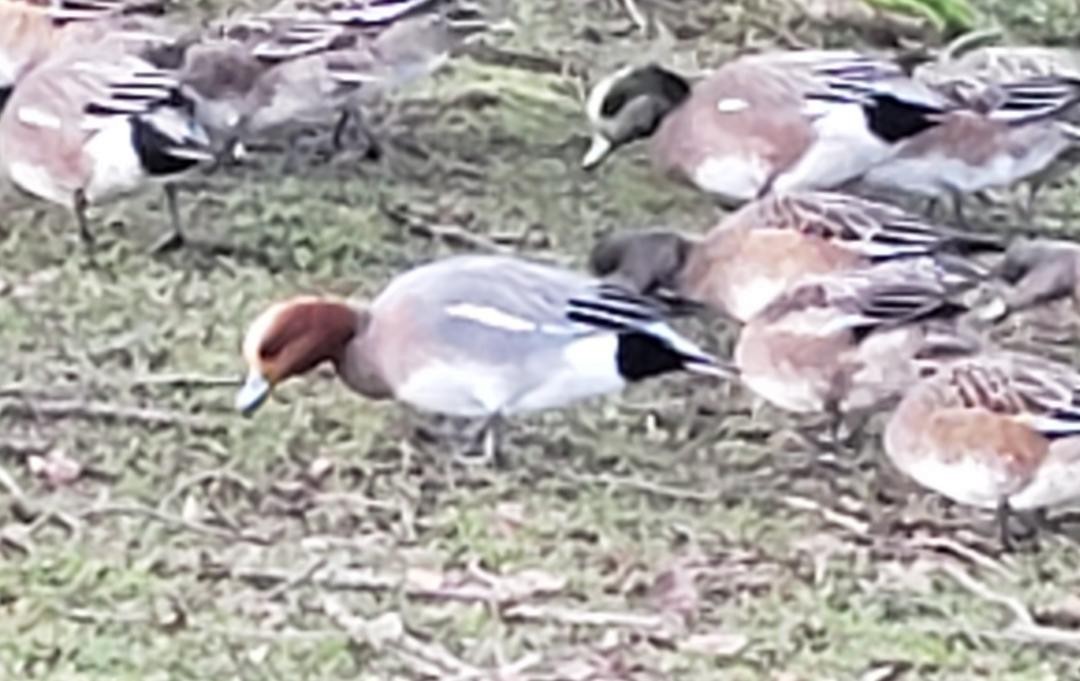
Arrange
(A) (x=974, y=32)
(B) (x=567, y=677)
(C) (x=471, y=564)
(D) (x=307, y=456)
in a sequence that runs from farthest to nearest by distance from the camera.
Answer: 1. (A) (x=974, y=32)
2. (D) (x=307, y=456)
3. (C) (x=471, y=564)
4. (B) (x=567, y=677)

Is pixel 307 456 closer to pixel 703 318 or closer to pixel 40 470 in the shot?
pixel 40 470

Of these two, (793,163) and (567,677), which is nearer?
(567,677)

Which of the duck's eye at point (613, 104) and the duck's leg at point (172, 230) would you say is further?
the duck's eye at point (613, 104)

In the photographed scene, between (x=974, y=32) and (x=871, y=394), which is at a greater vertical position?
(x=871, y=394)

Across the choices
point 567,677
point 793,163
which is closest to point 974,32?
point 793,163

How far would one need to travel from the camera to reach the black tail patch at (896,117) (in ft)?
18.0

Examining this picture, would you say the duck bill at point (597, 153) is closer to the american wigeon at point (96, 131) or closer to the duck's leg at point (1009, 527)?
the american wigeon at point (96, 131)

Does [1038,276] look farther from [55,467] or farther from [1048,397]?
[55,467]

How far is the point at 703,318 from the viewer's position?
5.25 m

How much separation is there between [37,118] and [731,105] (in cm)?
119

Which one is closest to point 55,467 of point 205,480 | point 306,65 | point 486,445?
point 205,480

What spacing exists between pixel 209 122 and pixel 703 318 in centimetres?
99


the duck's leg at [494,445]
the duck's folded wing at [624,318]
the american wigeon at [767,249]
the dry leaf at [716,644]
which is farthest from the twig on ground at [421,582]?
the american wigeon at [767,249]

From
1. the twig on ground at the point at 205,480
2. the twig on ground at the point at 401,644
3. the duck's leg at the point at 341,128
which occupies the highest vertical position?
the twig on ground at the point at 401,644
